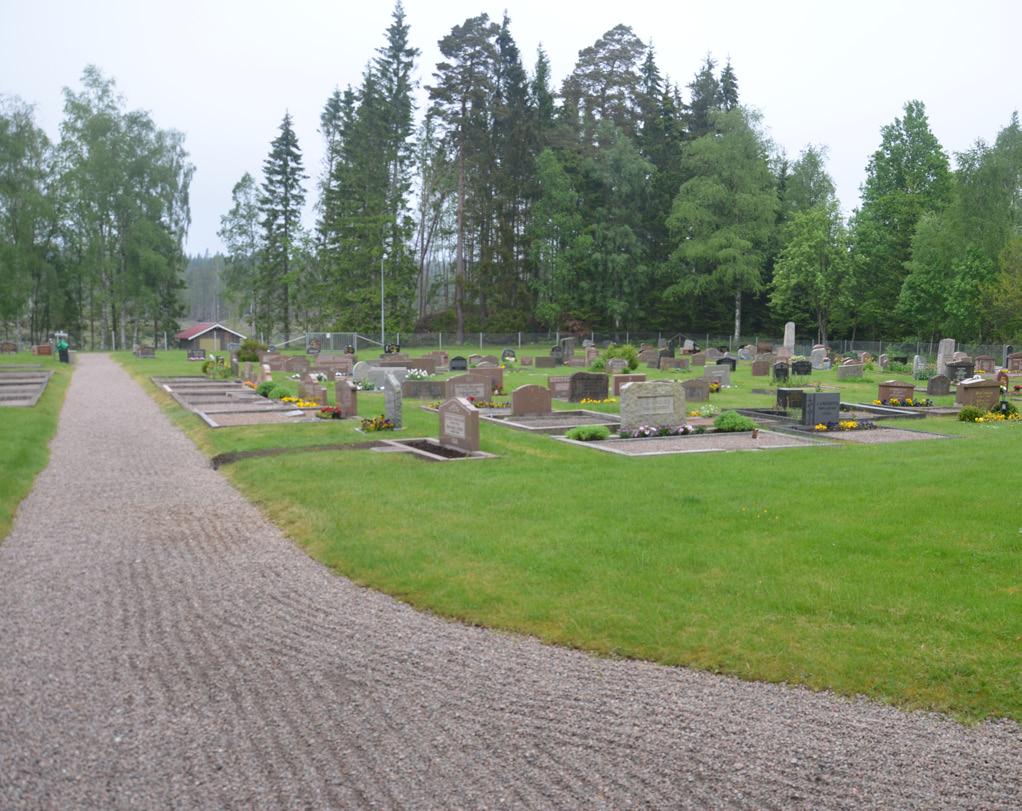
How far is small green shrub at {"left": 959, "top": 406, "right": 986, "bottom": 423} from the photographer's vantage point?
18609 mm

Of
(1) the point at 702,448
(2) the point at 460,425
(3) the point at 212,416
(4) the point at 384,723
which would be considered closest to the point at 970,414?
(1) the point at 702,448

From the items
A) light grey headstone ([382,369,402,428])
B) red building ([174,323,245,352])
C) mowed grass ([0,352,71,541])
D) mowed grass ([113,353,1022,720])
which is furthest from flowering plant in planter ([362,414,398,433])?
red building ([174,323,245,352])

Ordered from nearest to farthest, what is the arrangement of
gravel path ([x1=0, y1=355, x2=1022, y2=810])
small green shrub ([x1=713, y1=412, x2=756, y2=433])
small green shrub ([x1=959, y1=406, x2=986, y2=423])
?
1. gravel path ([x1=0, y1=355, x2=1022, y2=810])
2. small green shrub ([x1=713, y1=412, x2=756, y2=433])
3. small green shrub ([x1=959, y1=406, x2=986, y2=423])

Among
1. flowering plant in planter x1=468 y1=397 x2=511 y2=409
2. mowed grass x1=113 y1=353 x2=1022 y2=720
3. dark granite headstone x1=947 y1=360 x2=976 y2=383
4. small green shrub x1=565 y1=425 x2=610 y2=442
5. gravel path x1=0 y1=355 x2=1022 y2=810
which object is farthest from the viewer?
dark granite headstone x1=947 y1=360 x2=976 y2=383

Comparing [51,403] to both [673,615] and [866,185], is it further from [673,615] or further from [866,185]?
[866,185]

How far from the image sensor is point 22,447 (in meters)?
13.8

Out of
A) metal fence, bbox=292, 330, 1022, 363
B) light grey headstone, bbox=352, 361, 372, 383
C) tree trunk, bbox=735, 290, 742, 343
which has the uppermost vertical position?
tree trunk, bbox=735, 290, 742, 343

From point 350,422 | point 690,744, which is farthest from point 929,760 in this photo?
point 350,422

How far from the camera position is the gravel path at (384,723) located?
4.03 metres

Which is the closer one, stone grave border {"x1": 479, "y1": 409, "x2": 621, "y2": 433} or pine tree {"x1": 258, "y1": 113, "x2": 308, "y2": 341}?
stone grave border {"x1": 479, "y1": 409, "x2": 621, "y2": 433}

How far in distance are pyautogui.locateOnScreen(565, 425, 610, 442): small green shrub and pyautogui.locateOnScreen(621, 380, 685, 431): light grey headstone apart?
64 centimetres

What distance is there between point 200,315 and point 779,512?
166098 millimetres

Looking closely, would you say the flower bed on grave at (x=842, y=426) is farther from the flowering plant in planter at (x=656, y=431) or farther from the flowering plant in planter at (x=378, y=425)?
the flowering plant in planter at (x=378, y=425)

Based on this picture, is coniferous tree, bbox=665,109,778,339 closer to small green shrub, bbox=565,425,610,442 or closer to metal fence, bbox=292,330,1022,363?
metal fence, bbox=292,330,1022,363
